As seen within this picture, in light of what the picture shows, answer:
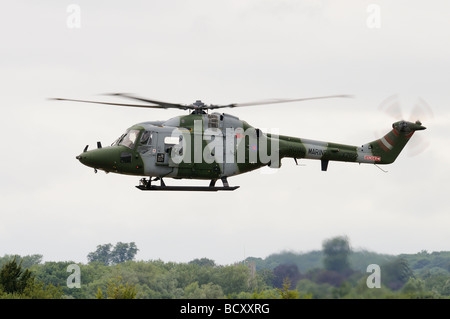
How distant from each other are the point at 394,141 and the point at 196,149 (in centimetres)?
923

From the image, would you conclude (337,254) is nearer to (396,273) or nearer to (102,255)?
(396,273)

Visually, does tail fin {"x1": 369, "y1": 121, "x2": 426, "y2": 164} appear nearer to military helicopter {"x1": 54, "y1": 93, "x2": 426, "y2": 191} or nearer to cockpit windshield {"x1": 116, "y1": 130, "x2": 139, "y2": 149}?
military helicopter {"x1": 54, "y1": 93, "x2": 426, "y2": 191}

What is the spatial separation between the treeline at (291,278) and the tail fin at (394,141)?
14.1 ft

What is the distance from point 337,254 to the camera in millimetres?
30969

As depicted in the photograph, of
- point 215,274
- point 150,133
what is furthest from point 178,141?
point 215,274

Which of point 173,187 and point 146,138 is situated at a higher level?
point 146,138

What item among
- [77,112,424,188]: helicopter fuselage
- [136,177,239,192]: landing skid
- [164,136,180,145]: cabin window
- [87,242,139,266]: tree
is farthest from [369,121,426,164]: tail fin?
[87,242,139,266]: tree

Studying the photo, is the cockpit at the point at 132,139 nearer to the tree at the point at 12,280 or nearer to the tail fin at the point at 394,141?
the tree at the point at 12,280

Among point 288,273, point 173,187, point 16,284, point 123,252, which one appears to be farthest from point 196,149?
point 123,252

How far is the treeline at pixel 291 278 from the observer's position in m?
28.7

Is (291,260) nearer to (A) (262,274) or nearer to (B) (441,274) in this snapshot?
(B) (441,274)

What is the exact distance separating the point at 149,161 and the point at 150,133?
3.39ft

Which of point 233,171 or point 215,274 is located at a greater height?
point 233,171
